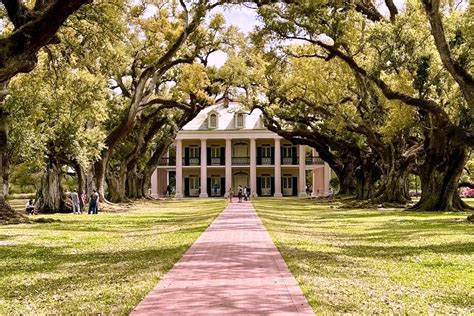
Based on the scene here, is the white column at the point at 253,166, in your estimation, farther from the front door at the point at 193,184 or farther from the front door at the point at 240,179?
the front door at the point at 193,184

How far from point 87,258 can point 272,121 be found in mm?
38370

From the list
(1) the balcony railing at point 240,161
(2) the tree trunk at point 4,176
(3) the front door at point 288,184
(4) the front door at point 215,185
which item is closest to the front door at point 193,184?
(4) the front door at point 215,185

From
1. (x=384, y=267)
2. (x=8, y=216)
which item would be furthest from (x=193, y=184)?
(x=384, y=267)

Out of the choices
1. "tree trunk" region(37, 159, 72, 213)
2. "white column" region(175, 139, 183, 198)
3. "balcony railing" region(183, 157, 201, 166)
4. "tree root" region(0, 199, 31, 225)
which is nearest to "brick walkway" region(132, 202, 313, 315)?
"tree root" region(0, 199, 31, 225)

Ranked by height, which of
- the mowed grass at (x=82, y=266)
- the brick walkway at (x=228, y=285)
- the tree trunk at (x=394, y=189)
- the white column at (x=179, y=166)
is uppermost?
the white column at (x=179, y=166)

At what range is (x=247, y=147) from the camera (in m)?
71.9

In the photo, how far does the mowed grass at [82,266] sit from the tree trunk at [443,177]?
46.5 feet

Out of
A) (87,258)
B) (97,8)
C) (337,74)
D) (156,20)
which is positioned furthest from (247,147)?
(87,258)

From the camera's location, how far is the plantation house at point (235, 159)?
228 feet

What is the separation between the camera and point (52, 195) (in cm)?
3316

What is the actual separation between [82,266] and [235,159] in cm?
5946

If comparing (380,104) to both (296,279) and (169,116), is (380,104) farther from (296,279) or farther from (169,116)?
(296,279)

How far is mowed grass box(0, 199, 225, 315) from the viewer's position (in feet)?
26.6

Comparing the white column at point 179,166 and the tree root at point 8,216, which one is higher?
the white column at point 179,166
